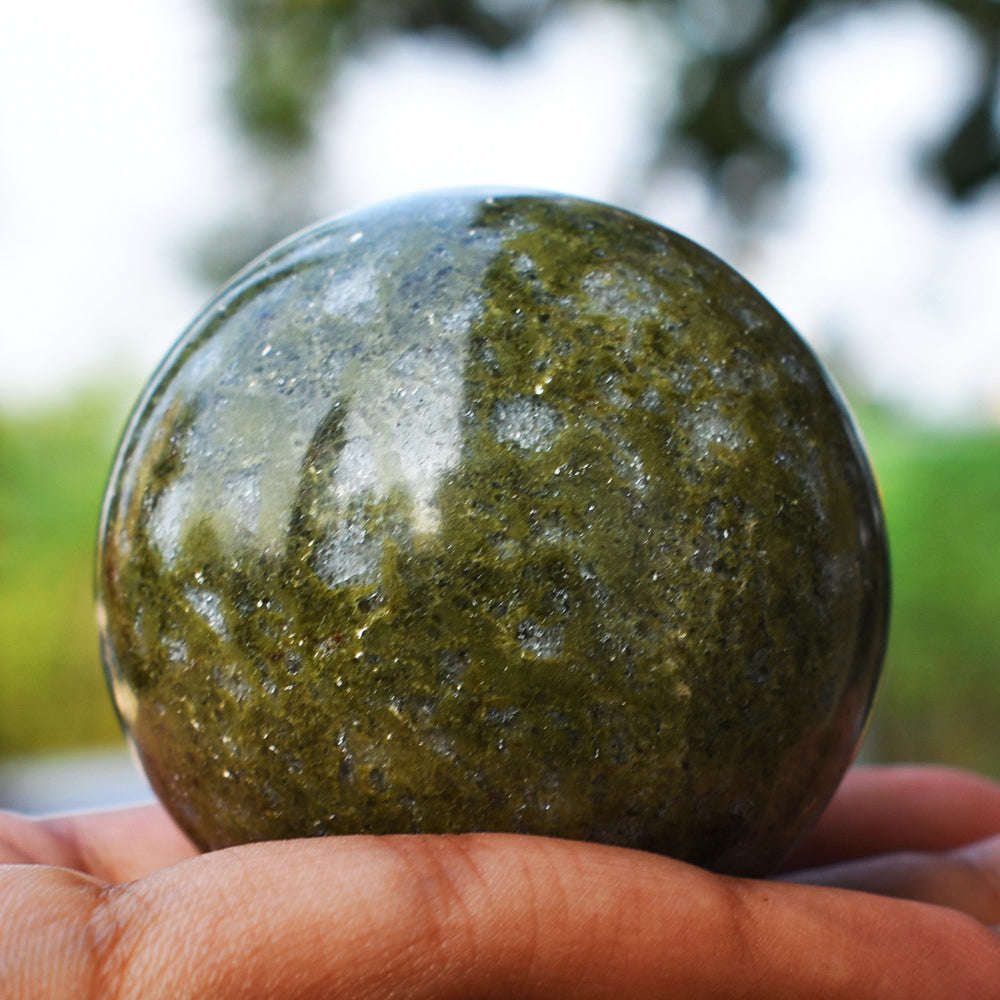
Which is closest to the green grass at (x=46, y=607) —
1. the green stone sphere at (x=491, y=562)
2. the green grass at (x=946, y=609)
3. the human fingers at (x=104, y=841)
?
the green grass at (x=946, y=609)

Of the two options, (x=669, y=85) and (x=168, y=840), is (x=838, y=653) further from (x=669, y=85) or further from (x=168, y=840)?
(x=669, y=85)

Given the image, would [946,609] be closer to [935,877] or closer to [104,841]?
[935,877]

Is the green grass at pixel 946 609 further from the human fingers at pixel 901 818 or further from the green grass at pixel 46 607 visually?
the green grass at pixel 46 607

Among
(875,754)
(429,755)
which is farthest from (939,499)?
(429,755)

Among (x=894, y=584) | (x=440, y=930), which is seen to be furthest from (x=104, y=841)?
(x=894, y=584)

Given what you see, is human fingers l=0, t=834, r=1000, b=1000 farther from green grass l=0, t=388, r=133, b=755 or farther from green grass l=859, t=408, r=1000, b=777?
green grass l=0, t=388, r=133, b=755

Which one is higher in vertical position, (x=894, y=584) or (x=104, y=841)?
(x=104, y=841)
